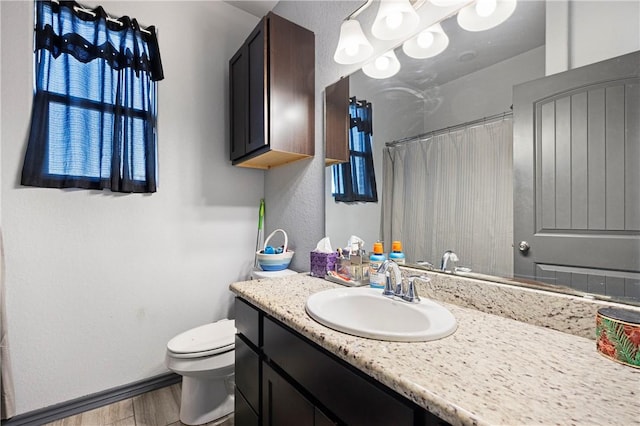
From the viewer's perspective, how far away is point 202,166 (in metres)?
2.04

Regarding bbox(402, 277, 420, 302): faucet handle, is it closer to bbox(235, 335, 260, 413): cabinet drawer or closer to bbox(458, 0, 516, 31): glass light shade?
bbox(235, 335, 260, 413): cabinet drawer

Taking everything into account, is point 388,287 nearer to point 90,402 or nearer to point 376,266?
point 376,266

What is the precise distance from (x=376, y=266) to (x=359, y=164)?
1.76ft

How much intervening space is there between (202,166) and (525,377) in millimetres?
2053

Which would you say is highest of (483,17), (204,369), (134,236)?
(483,17)

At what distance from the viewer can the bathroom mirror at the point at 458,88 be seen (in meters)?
0.87

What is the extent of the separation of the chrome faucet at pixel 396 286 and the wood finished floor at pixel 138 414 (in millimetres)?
1289

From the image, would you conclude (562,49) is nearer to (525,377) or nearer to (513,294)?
(513,294)

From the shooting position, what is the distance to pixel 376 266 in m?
1.21

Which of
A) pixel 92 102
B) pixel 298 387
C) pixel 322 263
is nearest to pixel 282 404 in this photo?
pixel 298 387

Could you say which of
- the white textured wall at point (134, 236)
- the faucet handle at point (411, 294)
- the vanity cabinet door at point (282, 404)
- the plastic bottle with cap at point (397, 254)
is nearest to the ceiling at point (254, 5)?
the white textured wall at point (134, 236)

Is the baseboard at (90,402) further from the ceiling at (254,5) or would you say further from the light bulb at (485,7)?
the ceiling at (254,5)

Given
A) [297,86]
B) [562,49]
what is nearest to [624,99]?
[562,49]

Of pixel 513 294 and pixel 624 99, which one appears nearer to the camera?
pixel 624 99
